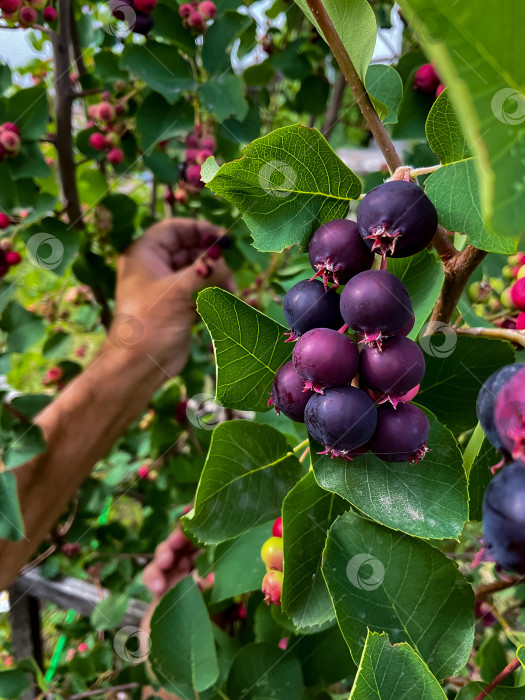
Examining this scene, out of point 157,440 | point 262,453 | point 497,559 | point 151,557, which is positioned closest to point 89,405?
point 157,440

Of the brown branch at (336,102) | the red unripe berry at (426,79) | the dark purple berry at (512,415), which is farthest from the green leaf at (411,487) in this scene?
the brown branch at (336,102)

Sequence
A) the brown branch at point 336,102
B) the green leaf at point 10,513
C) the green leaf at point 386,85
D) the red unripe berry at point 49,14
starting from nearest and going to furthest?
the green leaf at point 386,85 → the green leaf at point 10,513 → the red unripe berry at point 49,14 → the brown branch at point 336,102

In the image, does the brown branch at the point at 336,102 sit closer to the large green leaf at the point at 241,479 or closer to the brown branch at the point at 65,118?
the brown branch at the point at 65,118

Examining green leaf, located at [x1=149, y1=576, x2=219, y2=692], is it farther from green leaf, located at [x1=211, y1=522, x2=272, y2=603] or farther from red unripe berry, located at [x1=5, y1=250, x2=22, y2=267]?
red unripe berry, located at [x1=5, y1=250, x2=22, y2=267]

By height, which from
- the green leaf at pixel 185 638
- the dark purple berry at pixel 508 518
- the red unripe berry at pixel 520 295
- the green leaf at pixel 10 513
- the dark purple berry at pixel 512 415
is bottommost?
the green leaf at pixel 185 638

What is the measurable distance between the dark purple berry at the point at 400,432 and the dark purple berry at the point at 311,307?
0.07 metres

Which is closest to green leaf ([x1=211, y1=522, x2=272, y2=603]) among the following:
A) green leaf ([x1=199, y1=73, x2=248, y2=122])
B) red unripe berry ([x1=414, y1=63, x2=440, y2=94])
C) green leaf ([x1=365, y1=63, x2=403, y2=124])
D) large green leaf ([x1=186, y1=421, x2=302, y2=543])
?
large green leaf ([x1=186, y1=421, x2=302, y2=543])

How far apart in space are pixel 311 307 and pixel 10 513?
0.72 meters

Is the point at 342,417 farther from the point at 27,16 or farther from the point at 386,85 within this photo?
the point at 27,16

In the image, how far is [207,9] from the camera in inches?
36.4

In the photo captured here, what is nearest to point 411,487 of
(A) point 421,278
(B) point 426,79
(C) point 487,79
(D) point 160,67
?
(A) point 421,278

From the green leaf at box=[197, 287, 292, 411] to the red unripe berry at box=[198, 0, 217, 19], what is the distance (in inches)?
29.8

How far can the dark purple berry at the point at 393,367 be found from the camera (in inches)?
13.1

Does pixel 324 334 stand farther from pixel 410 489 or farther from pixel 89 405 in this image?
pixel 89 405
